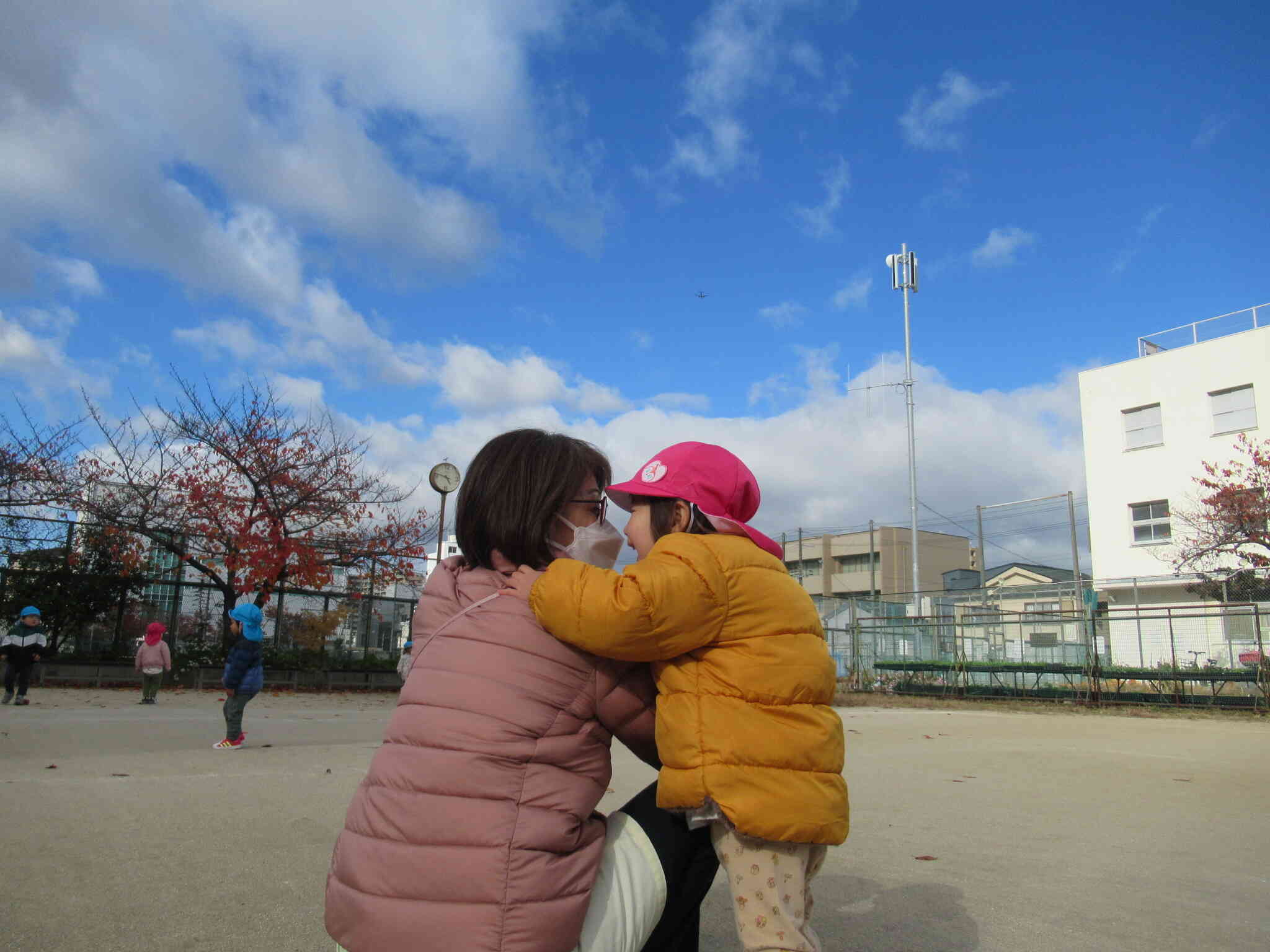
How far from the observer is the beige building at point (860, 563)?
60.0 meters

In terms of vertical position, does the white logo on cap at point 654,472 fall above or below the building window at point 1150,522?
below

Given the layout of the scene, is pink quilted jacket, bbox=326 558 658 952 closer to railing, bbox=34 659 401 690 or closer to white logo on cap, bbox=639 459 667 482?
white logo on cap, bbox=639 459 667 482

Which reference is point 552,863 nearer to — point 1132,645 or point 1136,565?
point 1132,645

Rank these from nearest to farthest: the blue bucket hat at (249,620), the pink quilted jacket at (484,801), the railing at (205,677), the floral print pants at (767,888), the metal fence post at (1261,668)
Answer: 1. the pink quilted jacket at (484,801)
2. the floral print pants at (767,888)
3. the blue bucket hat at (249,620)
4. the metal fence post at (1261,668)
5. the railing at (205,677)

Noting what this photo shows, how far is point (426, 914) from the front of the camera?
1.49 metres

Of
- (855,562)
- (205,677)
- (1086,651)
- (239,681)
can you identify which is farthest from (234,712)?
(855,562)

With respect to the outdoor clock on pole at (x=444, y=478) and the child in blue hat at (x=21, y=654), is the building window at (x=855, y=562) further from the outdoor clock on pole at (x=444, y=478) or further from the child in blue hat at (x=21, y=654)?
the child in blue hat at (x=21, y=654)

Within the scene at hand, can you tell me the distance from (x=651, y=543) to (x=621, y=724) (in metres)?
0.47

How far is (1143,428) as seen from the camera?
2697 centimetres

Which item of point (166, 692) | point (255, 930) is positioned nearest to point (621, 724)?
point (255, 930)

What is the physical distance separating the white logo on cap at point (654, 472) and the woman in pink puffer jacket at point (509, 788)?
0.20 m

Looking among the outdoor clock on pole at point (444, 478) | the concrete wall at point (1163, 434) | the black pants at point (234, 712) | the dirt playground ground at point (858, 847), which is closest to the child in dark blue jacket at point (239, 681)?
the black pants at point (234, 712)

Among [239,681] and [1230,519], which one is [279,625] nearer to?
[239,681]

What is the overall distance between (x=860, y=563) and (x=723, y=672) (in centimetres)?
6207
